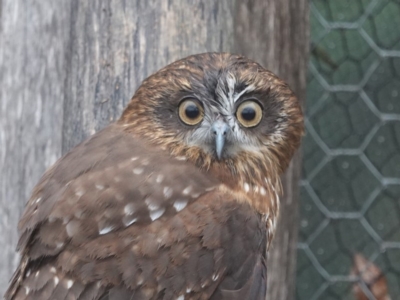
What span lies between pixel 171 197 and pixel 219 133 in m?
0.17

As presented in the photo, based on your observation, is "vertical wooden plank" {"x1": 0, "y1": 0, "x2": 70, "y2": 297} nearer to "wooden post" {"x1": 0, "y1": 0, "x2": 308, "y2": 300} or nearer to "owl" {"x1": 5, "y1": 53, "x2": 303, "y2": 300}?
"wooden post" {"x1": 0, "y1": 0, "x2": 308, "y2": 300}

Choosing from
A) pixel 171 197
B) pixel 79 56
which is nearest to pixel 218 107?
pixel 171 197

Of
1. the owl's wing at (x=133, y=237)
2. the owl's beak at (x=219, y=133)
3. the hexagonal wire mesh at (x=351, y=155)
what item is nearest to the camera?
the owl's wing at (x=133, y=237)

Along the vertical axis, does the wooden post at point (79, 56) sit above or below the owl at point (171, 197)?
above

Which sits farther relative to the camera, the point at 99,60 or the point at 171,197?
the point at 99,60

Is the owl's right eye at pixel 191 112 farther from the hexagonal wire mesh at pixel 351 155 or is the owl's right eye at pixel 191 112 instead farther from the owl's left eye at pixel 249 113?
the hexagonal wire mesh at pixel 351 155

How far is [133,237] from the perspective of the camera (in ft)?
5.03

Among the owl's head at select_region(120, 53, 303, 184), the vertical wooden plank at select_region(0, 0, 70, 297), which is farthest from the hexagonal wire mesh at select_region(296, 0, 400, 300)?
the vertical wooden plank at select_region(0, 0, 70, 297)

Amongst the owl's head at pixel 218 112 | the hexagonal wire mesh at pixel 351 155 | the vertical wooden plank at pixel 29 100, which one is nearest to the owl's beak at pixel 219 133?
the owl's head at pixel 218 112

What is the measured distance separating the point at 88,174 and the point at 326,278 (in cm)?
141

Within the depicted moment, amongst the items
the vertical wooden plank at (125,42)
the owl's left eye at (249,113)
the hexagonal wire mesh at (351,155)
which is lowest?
the hexagonal wire mesh at (351,155)

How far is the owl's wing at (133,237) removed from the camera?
1515 mm

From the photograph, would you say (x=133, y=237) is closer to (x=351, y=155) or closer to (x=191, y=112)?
(x=191, y=112)

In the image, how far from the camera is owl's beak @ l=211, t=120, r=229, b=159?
166 cm
